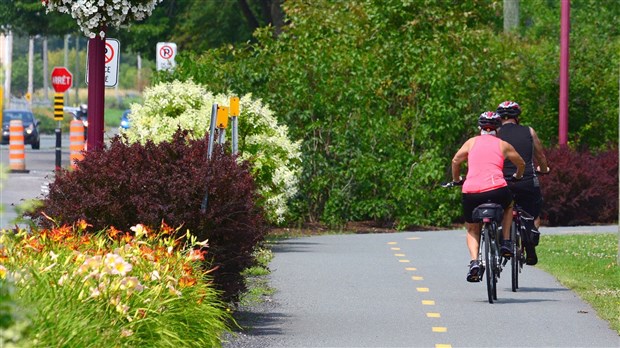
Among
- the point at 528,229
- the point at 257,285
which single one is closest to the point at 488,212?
the point at 528,229

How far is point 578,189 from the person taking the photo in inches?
978

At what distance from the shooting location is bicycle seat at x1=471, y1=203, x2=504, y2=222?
42.8 ft

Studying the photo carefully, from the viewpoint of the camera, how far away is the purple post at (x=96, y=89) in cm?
1327

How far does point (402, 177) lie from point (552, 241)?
14.1ft

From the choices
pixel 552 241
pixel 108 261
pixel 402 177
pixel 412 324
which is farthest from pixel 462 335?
pixel 402 177

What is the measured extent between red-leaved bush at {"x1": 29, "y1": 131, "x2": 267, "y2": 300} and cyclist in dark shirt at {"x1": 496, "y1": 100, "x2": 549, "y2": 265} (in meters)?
4.17

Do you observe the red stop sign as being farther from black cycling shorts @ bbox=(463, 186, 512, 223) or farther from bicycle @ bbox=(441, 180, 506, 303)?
bicycle @ bbox=(441, 180, 506, 303)

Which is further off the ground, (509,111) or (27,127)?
(509,111)

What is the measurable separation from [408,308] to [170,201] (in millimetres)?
2720

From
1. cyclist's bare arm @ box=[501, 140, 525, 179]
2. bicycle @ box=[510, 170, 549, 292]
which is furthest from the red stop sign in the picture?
cyclist's bare arm @ box=[501, 140, 525, 179]

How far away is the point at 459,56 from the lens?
2533 centimetres

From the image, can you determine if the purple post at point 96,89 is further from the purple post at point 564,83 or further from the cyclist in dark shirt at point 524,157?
the purple post at point 564,83

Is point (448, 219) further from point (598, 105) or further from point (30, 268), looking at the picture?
point (30, 268)

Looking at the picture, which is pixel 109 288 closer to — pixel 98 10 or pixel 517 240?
pixel 98 10
